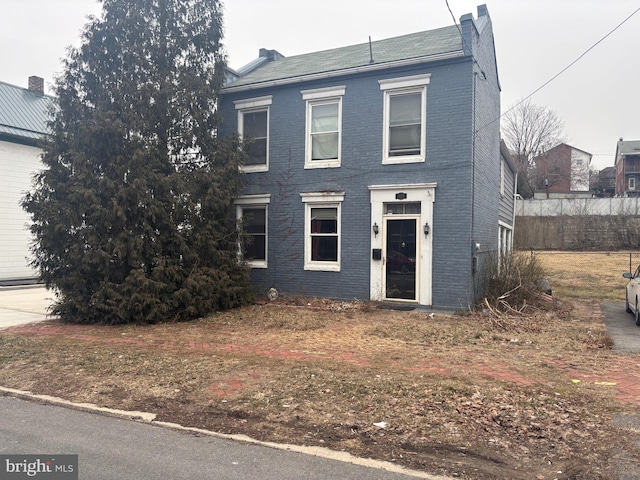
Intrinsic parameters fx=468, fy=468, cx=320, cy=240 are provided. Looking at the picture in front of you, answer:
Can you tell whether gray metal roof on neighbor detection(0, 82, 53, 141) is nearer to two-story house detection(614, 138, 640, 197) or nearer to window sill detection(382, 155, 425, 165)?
window sill detection(382, 155, 425, 165)

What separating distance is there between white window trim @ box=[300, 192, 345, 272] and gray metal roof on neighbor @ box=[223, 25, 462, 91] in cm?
323

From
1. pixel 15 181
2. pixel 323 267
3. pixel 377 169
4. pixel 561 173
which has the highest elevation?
pixel 561 173

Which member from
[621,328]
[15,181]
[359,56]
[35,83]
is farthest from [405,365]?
[35,83]

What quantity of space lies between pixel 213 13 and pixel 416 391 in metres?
10.2

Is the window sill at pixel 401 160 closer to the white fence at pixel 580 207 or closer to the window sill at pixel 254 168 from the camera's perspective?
the window sill at pixel 254 168

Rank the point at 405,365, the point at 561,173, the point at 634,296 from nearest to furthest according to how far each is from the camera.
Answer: the point at 405,365 → the point at 634,296 → the point at 561,173

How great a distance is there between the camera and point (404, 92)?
11.9 m

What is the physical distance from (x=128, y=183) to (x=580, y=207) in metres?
33.6

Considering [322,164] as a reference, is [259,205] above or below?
below

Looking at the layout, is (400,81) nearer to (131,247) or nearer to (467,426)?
(131,247)

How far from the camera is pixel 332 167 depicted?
12617 millimetres

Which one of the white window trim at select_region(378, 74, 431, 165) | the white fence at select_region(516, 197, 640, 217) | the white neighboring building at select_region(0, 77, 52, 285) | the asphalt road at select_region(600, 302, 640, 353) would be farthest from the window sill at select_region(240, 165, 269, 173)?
the white fence at select_region(516, 197, 640, 217)

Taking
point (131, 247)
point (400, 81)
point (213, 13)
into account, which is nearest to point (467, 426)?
point (131, 247)

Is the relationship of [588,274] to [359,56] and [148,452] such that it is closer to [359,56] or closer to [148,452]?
[359,56]
